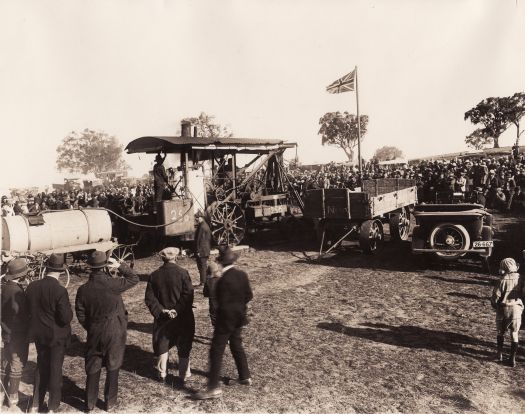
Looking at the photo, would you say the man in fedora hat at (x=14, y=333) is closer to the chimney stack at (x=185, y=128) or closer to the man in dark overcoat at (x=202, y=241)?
the man in dark overcoat at (x=202, y=241)

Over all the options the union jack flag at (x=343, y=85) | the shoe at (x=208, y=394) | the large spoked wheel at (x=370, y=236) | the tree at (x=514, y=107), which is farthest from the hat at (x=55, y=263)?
the tree at (x=514, y=107)

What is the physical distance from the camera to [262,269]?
11305 mm

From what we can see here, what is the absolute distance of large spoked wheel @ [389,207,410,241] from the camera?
13.3m

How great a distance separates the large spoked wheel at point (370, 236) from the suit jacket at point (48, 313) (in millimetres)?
8676

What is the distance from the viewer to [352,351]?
19.8 ft

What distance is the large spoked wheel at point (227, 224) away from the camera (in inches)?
528

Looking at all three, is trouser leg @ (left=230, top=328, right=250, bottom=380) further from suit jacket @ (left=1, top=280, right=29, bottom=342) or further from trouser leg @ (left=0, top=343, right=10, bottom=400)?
trouser leg @ (left=0, top=343, right=10, bottom=400)

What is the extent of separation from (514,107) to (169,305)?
57.5 metres

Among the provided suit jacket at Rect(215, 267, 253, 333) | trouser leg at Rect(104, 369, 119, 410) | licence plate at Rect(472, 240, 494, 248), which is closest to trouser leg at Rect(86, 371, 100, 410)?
trouser leg at Rect(104, 369, 119, 410)

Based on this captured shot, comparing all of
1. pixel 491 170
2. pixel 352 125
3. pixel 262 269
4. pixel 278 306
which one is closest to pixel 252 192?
A: pixel 262 269

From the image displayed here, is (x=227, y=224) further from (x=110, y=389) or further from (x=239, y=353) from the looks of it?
(x=110, y=389)

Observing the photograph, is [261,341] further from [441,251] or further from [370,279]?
[441,251]

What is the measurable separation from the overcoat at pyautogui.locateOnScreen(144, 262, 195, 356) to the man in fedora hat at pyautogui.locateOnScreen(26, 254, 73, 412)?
97 centimetres

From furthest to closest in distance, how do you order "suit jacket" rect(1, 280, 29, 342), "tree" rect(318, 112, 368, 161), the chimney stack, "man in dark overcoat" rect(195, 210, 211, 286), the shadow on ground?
"tree" rect(318, 112, 368, 161) < the chimney stack < "man in dark overcoat" rect(195, 210, 211, 286) < the shadow on ground < "suit jacket" rect(1, 280, 29, 342)
